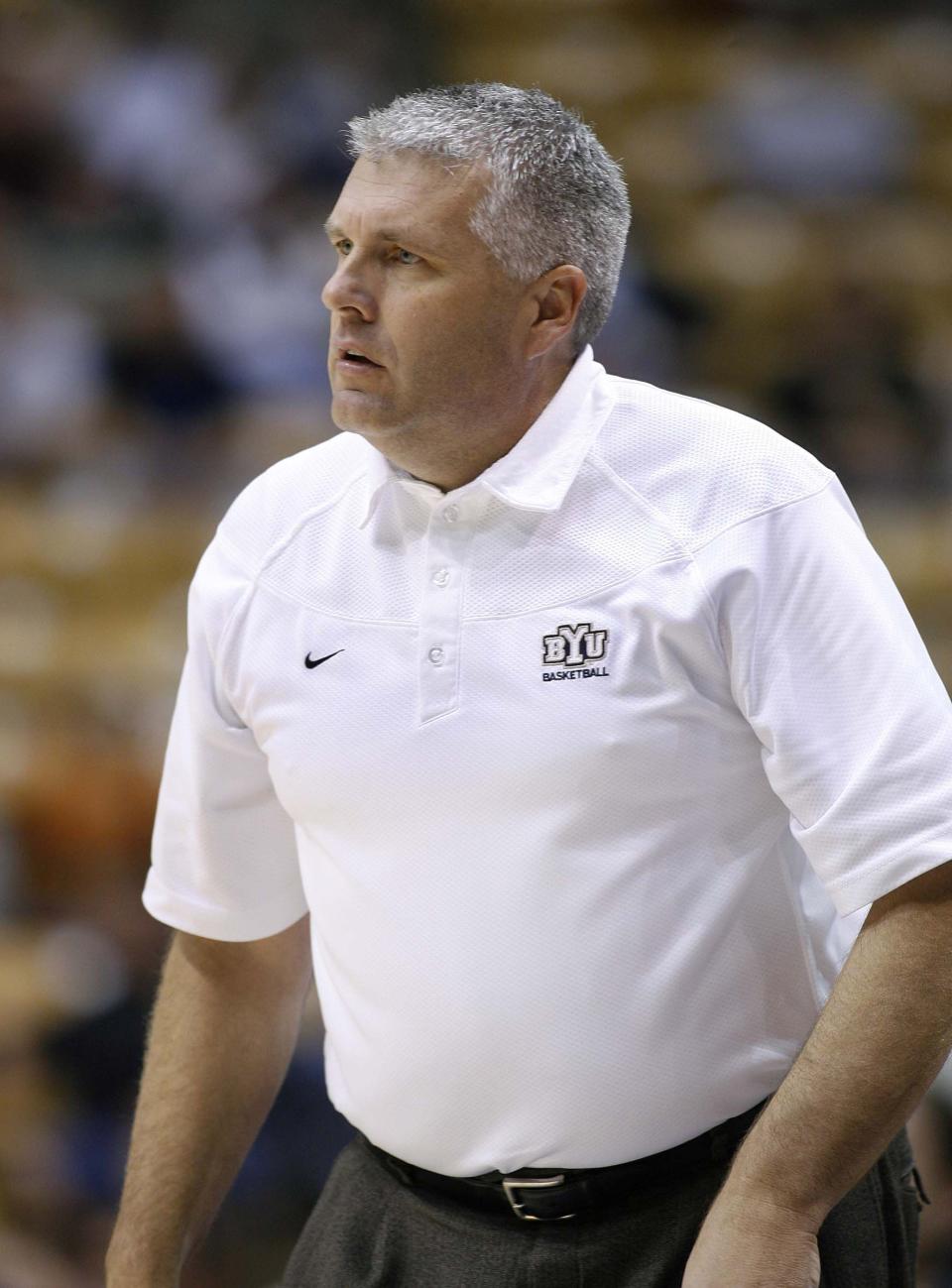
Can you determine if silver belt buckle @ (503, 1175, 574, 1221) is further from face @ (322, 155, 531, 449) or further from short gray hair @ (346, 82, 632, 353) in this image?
short gray hair @ (346, 82, 632, 353)

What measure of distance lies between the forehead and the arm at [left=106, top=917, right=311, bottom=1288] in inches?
32.0

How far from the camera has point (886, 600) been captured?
155cm

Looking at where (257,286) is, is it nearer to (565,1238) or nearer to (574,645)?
(574,645)

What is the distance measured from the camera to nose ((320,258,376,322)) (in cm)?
169

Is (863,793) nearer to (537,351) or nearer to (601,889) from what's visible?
(601,889)

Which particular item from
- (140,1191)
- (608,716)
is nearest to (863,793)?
(608,716)

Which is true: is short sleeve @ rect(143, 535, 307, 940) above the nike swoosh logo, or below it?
below

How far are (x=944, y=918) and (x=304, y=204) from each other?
4.54 m

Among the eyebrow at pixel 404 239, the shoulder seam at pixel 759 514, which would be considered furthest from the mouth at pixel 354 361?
the shoulder seam at pixel 759 514

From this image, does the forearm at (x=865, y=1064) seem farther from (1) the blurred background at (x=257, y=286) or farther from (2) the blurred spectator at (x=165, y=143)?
(2) the blurred spectator at (x=165, y=143)

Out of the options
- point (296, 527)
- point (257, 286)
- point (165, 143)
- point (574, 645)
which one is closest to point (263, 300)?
point (257, 286)

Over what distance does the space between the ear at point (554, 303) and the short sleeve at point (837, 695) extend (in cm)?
30

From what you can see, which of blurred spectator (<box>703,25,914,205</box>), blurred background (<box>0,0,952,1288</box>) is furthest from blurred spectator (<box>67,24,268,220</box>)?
blurred spectator (<box>703,25,914,205</box>)

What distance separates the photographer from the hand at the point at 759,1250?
4.87 feet
